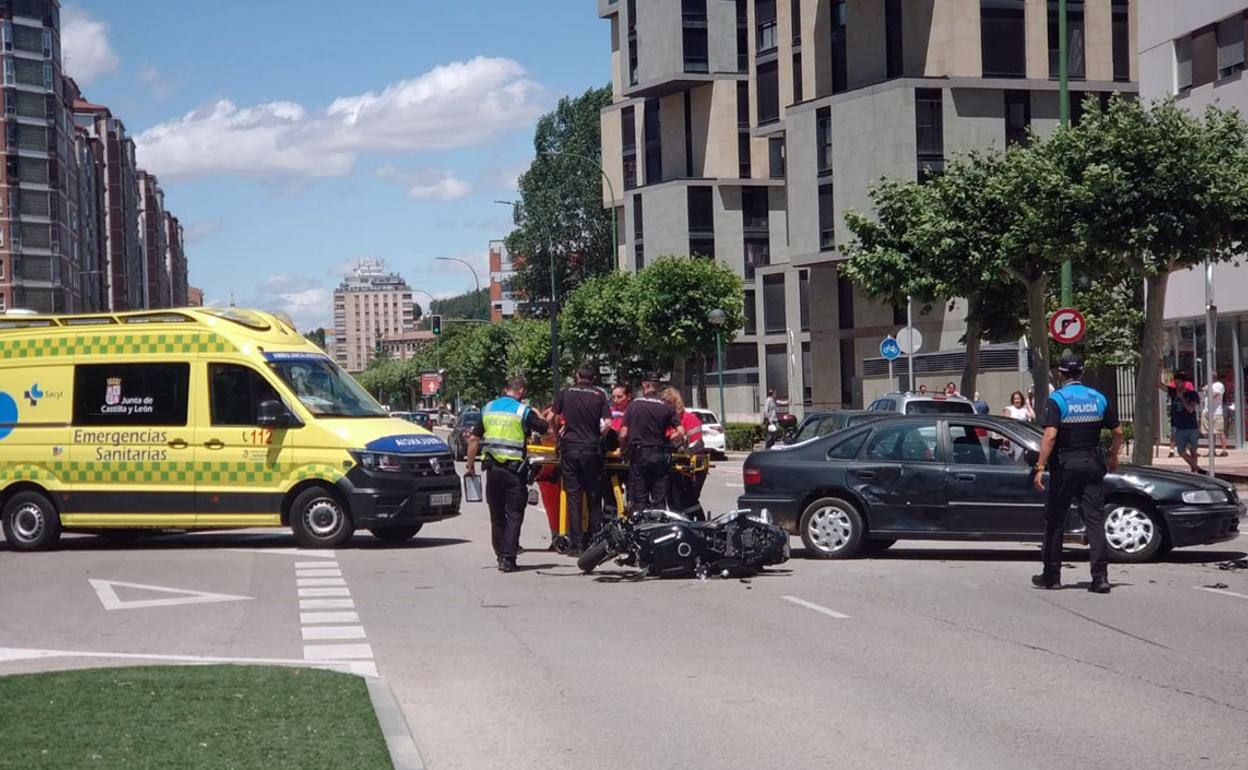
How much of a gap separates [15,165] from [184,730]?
4171 inches

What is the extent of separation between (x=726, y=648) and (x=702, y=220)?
70.5 metres

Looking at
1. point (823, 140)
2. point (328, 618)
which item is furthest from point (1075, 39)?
point (328, 618)

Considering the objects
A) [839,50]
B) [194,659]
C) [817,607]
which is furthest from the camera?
[839,50]

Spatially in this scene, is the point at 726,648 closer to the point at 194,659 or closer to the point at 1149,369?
the point at 194,659

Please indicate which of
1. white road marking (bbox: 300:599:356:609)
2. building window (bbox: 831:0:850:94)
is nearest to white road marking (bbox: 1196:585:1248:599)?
white road marking (bbox: 300:599:356:609)

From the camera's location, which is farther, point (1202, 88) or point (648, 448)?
point (1202, 88)

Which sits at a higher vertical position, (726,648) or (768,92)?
(768,92)

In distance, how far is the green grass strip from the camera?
6941mm

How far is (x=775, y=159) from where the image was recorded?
267 feet

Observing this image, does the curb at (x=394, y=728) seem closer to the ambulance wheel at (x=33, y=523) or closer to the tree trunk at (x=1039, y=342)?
the ambulance wheel at (x=33, y=523)

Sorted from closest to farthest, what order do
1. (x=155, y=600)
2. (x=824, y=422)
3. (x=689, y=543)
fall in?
(x=155, y=600)
(x=689, y=543)
(x=824, y=422)

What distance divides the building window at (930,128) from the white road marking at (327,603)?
41899 mm

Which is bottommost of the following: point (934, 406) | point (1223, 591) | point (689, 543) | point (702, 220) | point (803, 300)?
point (1223, 591)

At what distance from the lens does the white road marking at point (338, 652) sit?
10539mm
